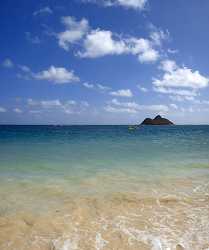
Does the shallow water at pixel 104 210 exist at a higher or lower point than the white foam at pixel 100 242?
higher

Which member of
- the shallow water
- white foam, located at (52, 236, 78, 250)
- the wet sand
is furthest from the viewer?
the shallow water

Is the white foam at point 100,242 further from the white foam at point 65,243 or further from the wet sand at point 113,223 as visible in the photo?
the white foam at point 65,243

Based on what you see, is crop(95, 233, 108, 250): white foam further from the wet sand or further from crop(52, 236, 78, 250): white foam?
crop(52, 236, 78, 250): white foam

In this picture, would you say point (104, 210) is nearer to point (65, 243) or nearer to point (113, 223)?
point (113, 223)

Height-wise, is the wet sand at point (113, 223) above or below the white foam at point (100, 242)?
above

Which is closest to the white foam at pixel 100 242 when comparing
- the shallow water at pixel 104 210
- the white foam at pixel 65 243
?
the shallow water at pixel 104 210

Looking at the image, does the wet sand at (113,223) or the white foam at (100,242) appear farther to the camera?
the wet sand at (113,223)

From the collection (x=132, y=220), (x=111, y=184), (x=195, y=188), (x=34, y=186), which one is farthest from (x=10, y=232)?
(x=195, y=188)

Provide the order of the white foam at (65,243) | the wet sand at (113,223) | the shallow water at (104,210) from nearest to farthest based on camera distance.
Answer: the white foam at (65,243) → the wet sand at (113,223) → the shallow water at (104,210)

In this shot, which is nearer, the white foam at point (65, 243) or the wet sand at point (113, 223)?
the white foam at point (65, 243)

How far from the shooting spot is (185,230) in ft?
20.0

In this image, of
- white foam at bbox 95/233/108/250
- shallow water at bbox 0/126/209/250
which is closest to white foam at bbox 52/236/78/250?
shallow water at bbox 0/126/209/250

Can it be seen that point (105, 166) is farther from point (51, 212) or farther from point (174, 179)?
A: point (51, 212)

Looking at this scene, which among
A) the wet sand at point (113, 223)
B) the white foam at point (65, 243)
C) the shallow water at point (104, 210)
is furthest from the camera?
the shallow water at point (104, 210)
